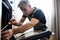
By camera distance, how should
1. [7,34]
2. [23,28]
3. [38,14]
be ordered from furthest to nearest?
[38,14], [23,28], [7,34]

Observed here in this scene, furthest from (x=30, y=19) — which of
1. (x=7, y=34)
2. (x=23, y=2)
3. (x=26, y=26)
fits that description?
(x=7, y=34)

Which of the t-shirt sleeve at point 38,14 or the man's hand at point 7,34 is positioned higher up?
the t-shirt sleeve at point 38,14

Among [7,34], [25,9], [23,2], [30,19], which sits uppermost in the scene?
[23,2]

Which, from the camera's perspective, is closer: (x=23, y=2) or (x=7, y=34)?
(x=7, y=34)

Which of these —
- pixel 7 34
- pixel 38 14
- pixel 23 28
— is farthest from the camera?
pixel 38 14

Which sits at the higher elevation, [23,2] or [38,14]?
[23,2]

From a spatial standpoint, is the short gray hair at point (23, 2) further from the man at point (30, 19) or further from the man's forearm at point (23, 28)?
the man's forearm at point (23, 28)

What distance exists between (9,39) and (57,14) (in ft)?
3.01

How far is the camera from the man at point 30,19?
168cm

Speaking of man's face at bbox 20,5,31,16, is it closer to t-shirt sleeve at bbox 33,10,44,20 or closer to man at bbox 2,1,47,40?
man at bbox 2,1,47,40

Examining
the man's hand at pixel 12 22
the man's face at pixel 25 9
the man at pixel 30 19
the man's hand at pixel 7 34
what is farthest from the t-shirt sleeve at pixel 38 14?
the man's hand at pixel 7 34

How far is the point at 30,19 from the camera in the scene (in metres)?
1.80

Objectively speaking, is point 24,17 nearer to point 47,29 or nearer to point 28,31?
point 28,31

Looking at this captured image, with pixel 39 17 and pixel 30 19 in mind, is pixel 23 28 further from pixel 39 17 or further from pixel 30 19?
pixel 39 17
